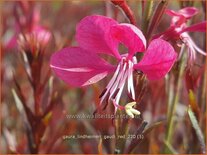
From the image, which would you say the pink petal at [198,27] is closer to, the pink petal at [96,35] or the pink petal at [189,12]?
the pink petal at [189,12]

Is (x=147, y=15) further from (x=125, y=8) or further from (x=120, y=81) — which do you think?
(x=120, y=81)

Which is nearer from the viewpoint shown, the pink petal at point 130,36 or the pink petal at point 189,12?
the pink petal at point 130,36

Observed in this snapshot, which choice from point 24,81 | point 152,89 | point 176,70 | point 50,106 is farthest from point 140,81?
point 24,81

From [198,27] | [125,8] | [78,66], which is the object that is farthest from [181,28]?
[78,66]

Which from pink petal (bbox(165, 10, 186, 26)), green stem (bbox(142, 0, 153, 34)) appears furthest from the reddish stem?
pink petal (bbox(165, 10, 186, 26))

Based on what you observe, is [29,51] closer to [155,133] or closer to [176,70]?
[176,70]

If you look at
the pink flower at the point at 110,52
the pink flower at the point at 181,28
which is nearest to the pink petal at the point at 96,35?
the pink flower at the point at 110,52
